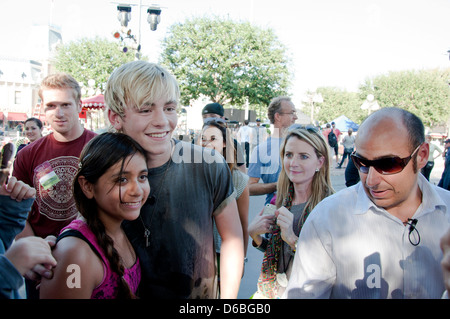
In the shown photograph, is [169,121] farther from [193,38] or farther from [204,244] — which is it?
[193,38]

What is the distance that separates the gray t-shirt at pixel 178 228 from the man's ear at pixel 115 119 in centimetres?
27

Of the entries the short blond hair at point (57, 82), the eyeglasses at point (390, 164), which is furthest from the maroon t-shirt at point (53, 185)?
the eyeglasses at point (390, 164)

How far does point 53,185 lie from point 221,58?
22.0m

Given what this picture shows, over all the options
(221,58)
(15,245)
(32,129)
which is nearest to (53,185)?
(15,245)

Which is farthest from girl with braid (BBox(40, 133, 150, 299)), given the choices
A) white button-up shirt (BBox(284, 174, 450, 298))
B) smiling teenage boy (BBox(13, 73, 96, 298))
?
smiling teenage boy (BBox(13, 73, 96, 298))

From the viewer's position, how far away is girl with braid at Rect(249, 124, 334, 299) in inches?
85.4

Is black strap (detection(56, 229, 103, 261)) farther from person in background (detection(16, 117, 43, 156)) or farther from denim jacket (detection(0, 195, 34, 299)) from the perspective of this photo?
person in background (detection(16, 117, 43, 156))

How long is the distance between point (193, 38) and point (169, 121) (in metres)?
23.3

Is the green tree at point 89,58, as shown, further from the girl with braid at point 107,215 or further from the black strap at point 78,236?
the black strap at point 78,236

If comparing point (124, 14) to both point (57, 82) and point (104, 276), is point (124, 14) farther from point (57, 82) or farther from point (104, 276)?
point (104, 276)

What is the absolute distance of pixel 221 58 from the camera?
23.3 meters

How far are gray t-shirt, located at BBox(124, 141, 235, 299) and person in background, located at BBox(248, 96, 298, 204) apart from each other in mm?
1914
